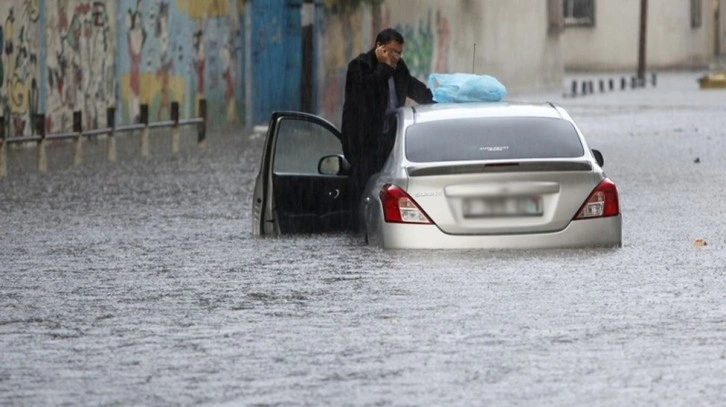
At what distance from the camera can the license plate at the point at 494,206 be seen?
13.1 metres

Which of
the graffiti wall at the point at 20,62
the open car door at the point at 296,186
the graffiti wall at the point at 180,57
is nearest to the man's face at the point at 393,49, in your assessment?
the open car door at the point at 296,186

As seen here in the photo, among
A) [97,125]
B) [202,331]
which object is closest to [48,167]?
[97,125]

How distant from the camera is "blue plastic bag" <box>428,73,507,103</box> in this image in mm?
15648

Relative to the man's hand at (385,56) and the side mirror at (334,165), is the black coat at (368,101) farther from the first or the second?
the side mirror at (334,165)

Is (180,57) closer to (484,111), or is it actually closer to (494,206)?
(484,111)

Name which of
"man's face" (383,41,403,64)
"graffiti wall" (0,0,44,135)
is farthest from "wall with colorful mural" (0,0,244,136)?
"man's face" (383,41,403,64)

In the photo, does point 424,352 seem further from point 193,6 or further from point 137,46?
point 193,6

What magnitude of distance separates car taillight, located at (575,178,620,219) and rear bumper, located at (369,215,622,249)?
0.04m

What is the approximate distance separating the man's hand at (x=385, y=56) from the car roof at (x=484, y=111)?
1.22 m

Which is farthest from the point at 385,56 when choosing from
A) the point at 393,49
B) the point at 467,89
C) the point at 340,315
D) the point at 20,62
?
the point at 20,62

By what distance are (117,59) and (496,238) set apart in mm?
17926

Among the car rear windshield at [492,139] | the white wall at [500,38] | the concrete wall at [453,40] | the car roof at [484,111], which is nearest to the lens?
the car rear windshield at [492,139]

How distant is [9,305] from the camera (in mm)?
11469

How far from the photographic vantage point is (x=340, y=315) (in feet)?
35.4
